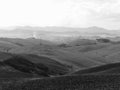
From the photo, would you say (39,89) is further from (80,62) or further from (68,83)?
(80,62)

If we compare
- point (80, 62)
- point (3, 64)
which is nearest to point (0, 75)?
point (3, 64)

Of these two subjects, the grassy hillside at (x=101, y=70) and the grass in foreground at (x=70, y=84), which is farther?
the grassy hillside at (x=101, y=70)

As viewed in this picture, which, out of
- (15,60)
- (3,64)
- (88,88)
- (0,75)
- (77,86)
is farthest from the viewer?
(15,60)

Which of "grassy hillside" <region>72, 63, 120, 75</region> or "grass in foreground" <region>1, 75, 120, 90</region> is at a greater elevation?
"grass in foreground" <region>1, 75, 120, 90</region>

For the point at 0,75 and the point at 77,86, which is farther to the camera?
the point at 0,75

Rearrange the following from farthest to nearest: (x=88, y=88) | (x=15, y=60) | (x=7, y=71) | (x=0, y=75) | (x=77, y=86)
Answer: (x=15, y=60) → (x=7, y=71) → (x=0, y=75) → (x=77, y=86) → (x=88, y=88)

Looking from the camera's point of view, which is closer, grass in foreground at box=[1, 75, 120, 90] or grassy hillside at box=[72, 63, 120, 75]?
grass in foreground at box=[1, 75, 120, 90]

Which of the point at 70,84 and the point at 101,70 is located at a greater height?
the point at 70,84

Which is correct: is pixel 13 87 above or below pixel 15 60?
above

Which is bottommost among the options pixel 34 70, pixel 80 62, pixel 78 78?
→ pixel 80 62

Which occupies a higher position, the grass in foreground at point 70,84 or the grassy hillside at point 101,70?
the grass in foreground at point 70,84

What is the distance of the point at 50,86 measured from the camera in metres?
34.5

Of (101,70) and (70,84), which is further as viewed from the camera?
(101,70)

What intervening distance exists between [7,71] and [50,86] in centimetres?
3601
